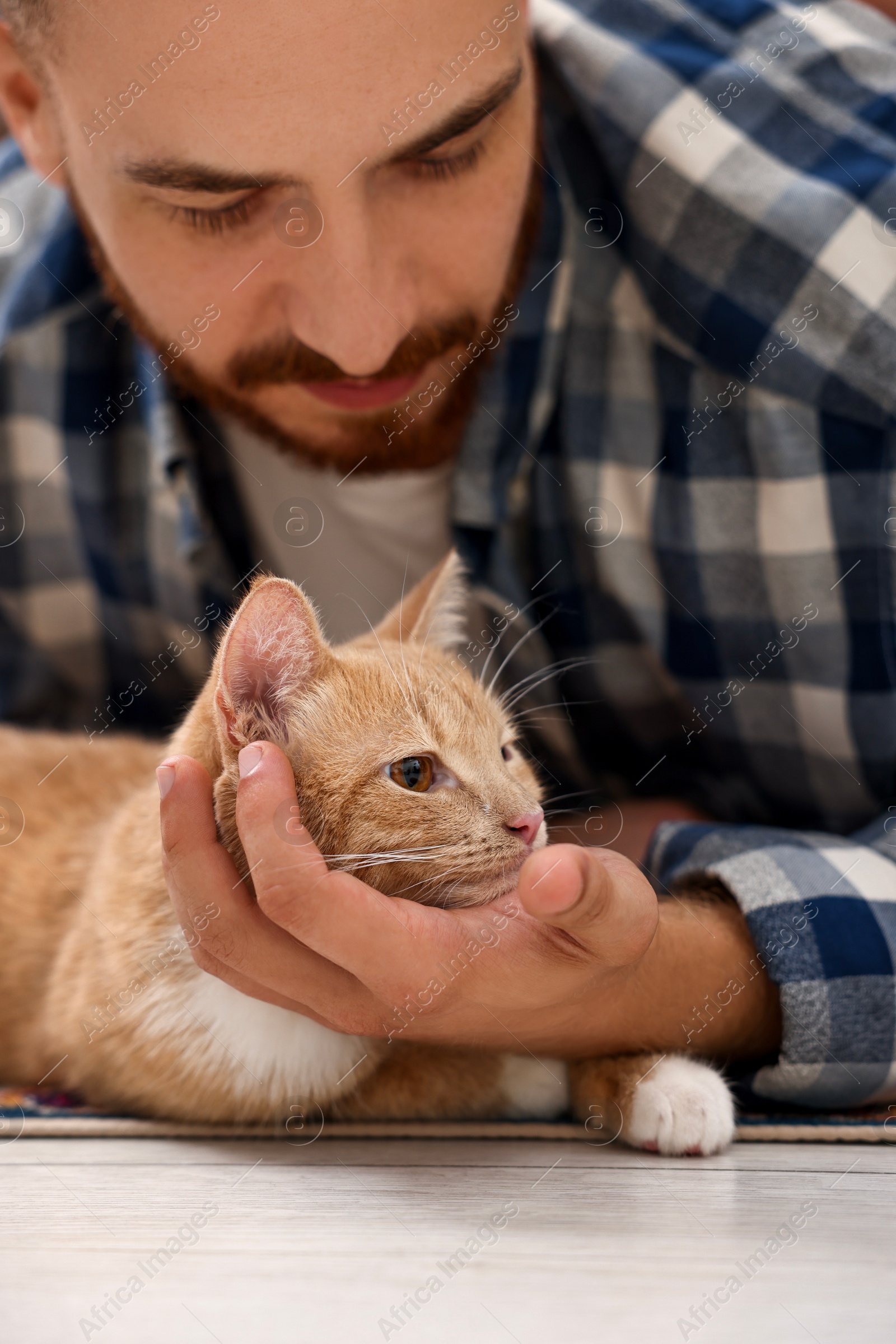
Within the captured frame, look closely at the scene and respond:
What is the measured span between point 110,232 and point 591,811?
104 cm

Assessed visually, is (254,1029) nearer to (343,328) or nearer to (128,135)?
(343,328)

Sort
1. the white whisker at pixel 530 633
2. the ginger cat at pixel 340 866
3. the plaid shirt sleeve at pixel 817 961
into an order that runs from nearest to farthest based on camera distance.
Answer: the ginger cat at pixel 340 866 < the plaid shirt sleeve at pixel 817 961 < the white whisker at pixel 530 633

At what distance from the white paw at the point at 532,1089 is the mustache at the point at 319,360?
2.77 ft

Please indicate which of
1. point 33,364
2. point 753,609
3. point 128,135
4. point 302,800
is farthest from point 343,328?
point 33,364

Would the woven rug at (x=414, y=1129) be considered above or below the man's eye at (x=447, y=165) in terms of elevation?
below

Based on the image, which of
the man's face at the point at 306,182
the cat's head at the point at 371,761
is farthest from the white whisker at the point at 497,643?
the man's face at the point at 306,182

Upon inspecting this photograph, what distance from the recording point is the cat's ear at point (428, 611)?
1223 millimetres

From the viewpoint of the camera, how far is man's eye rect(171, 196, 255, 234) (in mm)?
1170

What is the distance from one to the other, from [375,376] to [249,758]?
66 cm

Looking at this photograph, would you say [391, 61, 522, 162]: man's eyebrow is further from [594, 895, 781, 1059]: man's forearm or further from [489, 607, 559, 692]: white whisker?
[594, 895, 781, 1059]: man's forearm

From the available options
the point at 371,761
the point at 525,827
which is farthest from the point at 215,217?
the point at 525,827

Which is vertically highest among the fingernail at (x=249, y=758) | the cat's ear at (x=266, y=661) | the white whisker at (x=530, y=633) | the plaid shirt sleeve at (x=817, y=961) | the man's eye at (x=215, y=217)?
the man's eye at (x=215, y=217)

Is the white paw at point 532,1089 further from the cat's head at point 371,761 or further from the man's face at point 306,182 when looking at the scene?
the man's face at point 306,182

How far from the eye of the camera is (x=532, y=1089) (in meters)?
1.07
